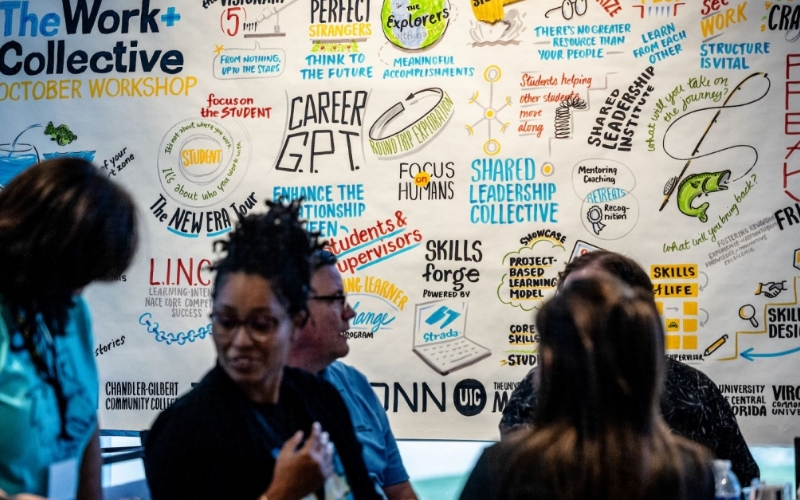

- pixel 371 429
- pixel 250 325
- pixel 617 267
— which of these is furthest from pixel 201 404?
pixel 617 267

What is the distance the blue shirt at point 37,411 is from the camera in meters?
1.81

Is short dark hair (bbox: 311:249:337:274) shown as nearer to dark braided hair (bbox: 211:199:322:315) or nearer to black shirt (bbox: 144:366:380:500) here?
dark braided hair (bbox: 211:199:322:315)

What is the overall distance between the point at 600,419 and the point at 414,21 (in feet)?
6.15

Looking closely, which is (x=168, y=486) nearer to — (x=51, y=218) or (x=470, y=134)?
(x=51, y=218)

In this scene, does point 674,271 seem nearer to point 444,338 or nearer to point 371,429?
point 444,338

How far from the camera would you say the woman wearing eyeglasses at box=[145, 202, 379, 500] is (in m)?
1.87

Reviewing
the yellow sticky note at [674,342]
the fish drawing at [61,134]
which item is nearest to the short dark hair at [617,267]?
the yellow sticky note at [674,342]

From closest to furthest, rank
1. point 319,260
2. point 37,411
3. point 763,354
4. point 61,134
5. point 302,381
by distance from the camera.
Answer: point 37,411, point 302,381, point 319,260, point 763,354, point 61,134

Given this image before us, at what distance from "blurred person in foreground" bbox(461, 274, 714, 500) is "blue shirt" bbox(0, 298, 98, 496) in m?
1.05

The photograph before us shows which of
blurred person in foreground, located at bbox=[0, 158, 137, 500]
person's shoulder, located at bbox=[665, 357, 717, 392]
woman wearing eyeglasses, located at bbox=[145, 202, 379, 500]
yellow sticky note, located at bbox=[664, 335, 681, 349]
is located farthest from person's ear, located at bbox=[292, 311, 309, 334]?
yellow sticky note, located at bbox=[664, 335, 681, 349]

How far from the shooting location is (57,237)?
73.3 inches

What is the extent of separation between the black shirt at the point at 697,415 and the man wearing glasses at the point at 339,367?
39cm

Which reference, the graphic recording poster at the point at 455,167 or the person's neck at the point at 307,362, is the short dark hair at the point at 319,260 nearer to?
the person's neck at the point at 307,362

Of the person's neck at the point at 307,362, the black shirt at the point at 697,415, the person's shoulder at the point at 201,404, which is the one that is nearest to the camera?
the person's shoulder at the point at 201,404
